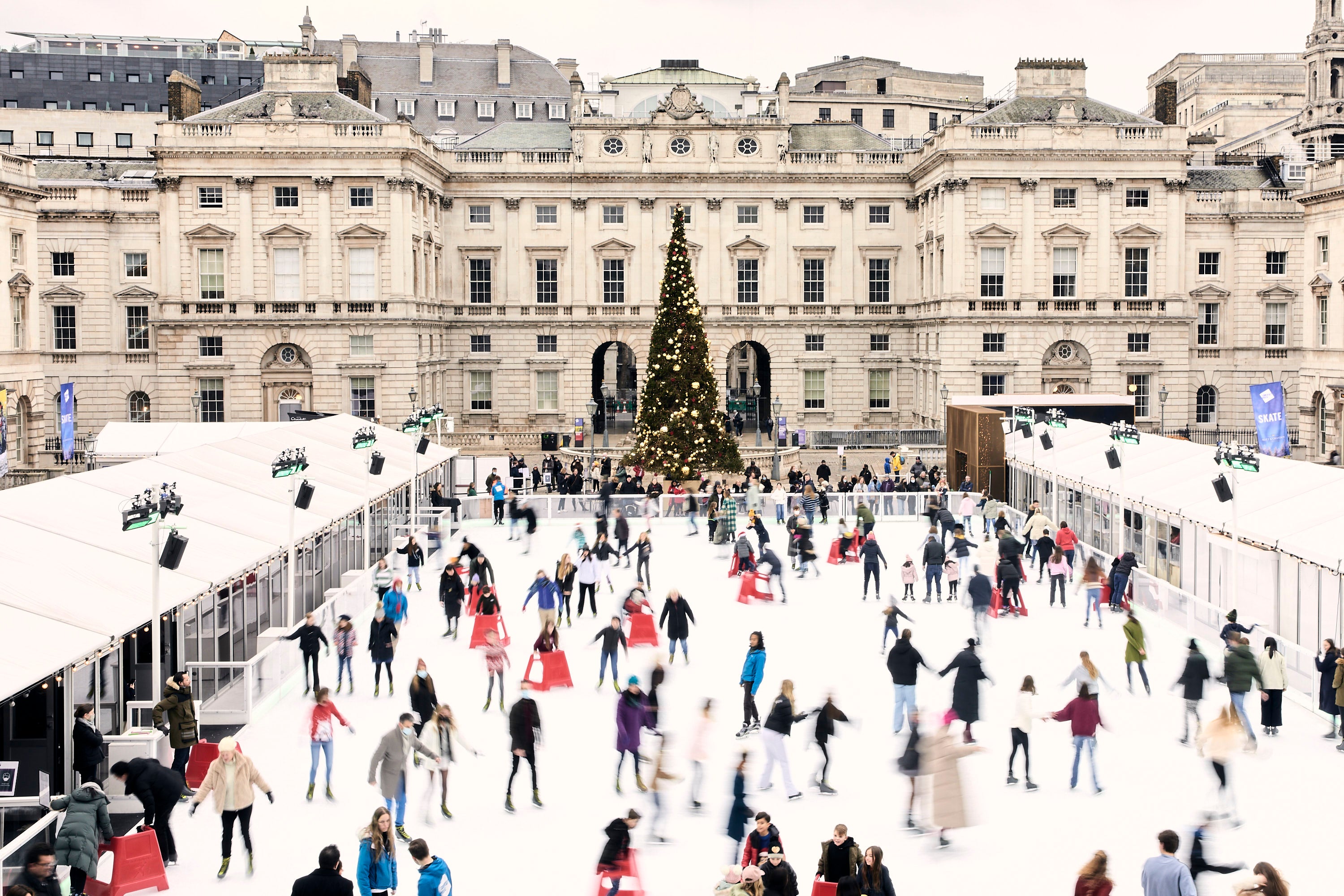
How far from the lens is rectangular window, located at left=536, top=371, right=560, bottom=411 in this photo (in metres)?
66.4

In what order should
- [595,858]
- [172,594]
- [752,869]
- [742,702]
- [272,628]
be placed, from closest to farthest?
[752,869] < [595,858] < [172,594] < [742,702] < [272,628]

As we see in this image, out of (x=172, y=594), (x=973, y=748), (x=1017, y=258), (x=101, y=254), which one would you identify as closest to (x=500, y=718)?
(x=172, y=594)

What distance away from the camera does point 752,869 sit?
11984 mm

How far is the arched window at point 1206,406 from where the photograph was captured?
66375 millimetres

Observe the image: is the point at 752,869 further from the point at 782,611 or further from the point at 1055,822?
the point at 782,611

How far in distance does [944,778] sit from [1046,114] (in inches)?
2053

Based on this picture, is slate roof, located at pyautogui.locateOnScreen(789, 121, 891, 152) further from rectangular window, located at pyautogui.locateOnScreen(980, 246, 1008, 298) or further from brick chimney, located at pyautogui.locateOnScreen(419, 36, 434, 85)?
brick chimney, located at pyautogui.locateOnScreen(419, 36, 434, 85)

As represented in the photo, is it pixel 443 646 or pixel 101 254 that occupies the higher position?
pixel 101 254

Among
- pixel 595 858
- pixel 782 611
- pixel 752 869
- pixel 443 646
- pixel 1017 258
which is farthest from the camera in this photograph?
pixel 1017 258

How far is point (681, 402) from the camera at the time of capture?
1781 inches

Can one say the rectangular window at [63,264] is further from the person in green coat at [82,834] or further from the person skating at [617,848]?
the person skating at [617,848]

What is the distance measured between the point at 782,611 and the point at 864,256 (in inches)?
1661

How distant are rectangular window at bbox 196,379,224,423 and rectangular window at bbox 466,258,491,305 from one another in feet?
40.9

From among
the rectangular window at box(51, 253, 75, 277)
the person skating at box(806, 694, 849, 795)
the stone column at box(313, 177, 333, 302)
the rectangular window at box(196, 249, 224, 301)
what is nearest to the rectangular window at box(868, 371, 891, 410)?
the stone column at box(313, 177, 333, 302)
